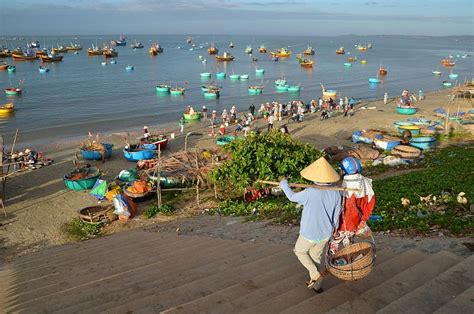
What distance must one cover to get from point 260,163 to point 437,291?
902cm

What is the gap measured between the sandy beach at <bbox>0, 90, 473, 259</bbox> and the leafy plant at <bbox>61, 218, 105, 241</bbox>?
0.28 meters

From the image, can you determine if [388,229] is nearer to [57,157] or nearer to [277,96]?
[57,157]

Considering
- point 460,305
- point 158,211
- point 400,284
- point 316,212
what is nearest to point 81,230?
point 158,211

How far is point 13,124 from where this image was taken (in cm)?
3678

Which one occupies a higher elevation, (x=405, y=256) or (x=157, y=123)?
(x=405, y=256)

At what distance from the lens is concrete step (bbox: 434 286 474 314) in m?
4.55

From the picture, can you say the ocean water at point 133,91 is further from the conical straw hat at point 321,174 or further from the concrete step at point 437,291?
the concrete step at point 437,291

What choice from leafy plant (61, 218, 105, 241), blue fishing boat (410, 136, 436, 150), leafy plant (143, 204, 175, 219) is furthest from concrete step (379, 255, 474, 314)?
blue fishing boat (410, 136, 436, 150)

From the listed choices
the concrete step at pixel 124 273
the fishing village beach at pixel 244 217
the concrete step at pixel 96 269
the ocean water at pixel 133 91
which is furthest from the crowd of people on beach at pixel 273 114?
the concrete step at pixel 124 273

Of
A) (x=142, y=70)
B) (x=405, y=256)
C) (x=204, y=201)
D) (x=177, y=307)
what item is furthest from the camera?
(x=142, y=70)

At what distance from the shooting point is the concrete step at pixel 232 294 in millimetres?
5191

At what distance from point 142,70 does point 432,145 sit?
65.3m

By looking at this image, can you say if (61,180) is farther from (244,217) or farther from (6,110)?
(6,110)

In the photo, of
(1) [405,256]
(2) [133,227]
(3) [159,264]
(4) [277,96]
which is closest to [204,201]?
(2) [133,227]
